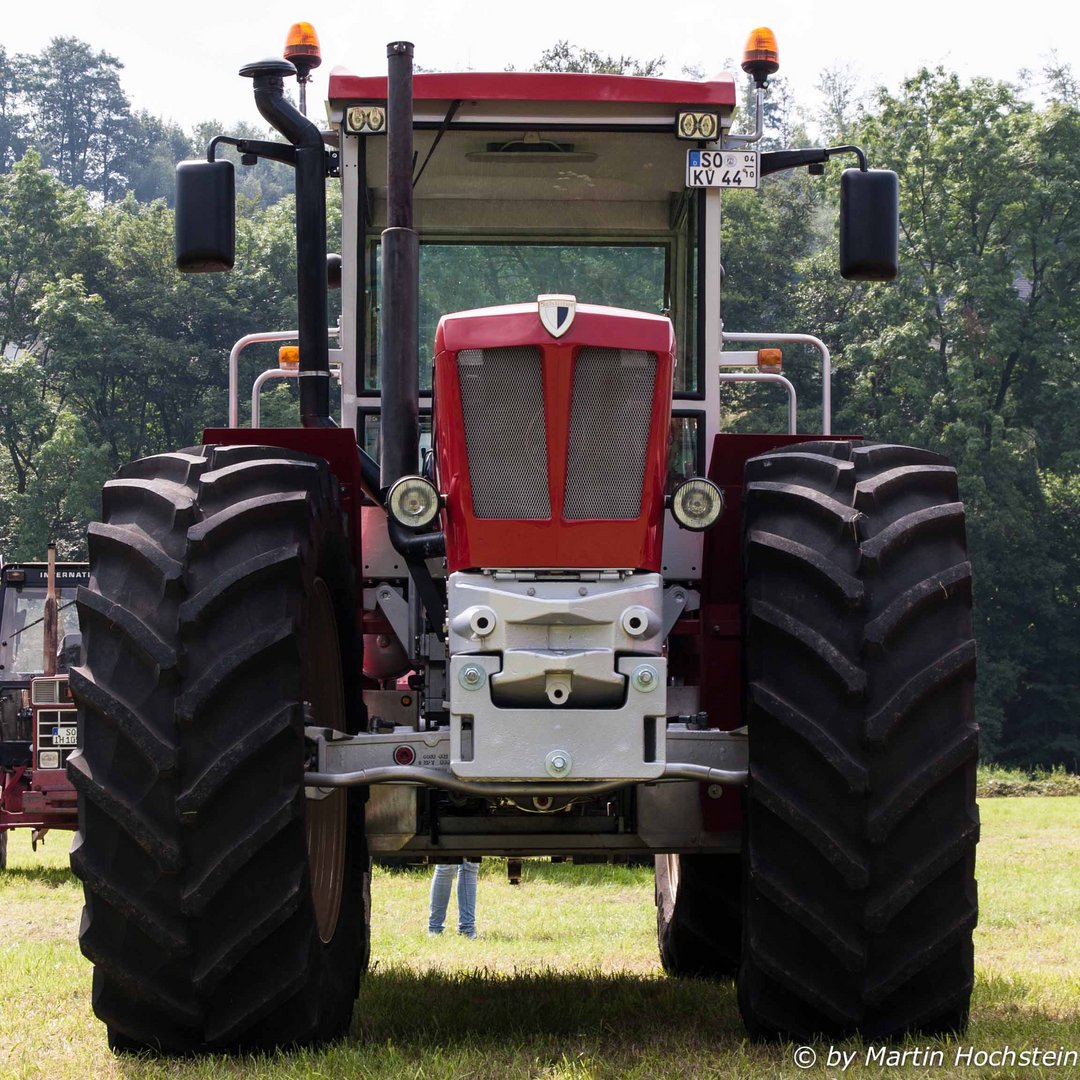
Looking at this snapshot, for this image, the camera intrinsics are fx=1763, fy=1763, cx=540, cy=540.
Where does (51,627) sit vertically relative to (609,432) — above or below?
below

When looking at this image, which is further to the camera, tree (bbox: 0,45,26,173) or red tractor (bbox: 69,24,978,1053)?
tree (bbox: 0,45,26,173)

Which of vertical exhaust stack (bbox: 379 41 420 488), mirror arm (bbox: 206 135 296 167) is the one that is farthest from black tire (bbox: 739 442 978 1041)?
mirror arm (bbox: 206 135 296 167)

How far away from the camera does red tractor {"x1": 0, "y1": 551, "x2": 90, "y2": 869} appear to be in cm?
A: 1445

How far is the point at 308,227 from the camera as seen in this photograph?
607 cm

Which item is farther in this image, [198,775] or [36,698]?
[36,698]

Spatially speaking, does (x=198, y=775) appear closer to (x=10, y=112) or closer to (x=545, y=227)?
(x=545, y=227)

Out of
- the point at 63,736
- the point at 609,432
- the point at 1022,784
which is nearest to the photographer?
the point at 609,432

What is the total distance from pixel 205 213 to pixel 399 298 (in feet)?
3.44

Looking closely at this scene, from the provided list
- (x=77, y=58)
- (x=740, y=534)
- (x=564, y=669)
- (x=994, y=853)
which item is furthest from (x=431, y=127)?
(x=77, y=58)

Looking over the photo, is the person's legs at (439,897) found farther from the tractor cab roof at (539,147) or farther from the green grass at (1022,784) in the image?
the green grass at (1022,784)

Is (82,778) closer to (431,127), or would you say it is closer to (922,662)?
(922,662)

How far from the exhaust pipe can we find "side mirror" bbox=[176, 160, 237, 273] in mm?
239

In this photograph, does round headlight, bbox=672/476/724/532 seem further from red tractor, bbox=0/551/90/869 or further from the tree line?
A: the tree line

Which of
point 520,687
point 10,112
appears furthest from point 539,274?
point 10,112
